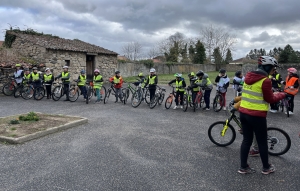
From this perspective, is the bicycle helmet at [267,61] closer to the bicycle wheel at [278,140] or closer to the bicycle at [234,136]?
the bicycle at [234,136]

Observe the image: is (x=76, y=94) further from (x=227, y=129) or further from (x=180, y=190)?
(x=180, y=190)

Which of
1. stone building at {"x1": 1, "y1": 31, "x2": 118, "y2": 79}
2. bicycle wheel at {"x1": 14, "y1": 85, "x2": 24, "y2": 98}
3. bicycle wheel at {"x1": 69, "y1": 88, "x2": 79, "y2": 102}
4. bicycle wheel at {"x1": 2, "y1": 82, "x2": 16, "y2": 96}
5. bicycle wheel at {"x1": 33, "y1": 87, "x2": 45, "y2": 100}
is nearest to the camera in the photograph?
bicycle wheel at {"x1": 69, "y1": 88, "x2": 79, "y2": 102}

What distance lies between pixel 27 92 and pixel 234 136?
11.5 meters

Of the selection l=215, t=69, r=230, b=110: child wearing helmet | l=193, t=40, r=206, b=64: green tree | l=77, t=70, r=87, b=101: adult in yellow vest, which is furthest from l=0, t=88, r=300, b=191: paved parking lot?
l=193, t=40, r=206, b=64: green tree

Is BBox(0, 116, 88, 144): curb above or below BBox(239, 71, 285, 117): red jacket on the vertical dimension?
below

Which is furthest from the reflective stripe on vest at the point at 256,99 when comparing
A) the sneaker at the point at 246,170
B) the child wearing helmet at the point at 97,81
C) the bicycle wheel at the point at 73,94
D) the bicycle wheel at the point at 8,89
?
the bicycle wheel at the point at 8,89

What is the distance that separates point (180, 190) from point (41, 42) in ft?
63.2

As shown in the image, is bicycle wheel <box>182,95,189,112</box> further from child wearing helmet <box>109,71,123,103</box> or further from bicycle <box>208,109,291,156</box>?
bicycle <box>208,109,291,156</box>

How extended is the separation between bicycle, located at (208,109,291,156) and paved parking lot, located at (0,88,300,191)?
15cm

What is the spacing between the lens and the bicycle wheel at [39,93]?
13695 millimetres

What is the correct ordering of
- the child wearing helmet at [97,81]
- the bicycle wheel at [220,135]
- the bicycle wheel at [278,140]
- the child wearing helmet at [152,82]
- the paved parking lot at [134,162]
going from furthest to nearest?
the child wearing helmet at [97,81] → the child wearing helmet at [152,82] → the bicycle wheel at [220,135] → the bicycle wheel at [278,140] → the paved parking lot at [134,162]

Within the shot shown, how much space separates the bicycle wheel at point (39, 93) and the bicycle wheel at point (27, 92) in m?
0.34

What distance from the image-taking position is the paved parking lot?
3.99m

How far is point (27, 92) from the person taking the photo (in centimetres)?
1381
